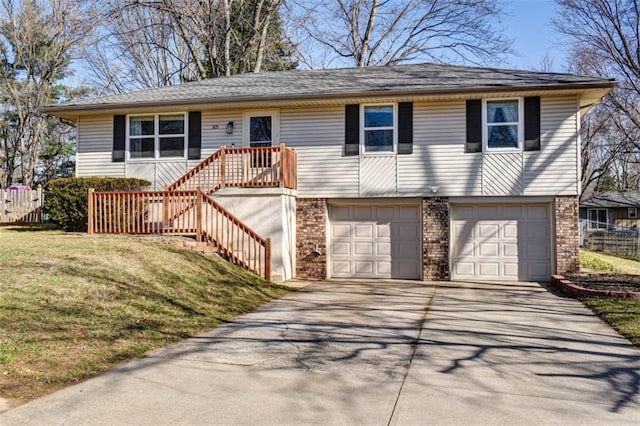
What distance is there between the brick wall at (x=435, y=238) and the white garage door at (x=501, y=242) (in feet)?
1.08

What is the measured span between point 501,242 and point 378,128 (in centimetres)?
428

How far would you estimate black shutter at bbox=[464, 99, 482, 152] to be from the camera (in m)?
13.2

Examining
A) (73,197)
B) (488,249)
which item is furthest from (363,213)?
(73,197)

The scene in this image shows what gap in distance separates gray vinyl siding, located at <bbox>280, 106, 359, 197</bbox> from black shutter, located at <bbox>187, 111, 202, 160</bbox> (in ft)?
7.63

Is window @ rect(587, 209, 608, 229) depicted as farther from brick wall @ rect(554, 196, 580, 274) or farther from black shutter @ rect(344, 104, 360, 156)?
black shutter @ rect(344, 104, 360, 156)

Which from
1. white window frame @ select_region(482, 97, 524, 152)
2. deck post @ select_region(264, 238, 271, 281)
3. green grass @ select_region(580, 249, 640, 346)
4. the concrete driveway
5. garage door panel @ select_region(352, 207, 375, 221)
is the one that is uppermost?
white window frame @ select_region(482, 97, 524, 152)

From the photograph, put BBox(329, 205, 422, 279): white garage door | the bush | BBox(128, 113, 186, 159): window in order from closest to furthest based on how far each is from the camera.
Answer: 1. the bush
2. BBox(329, 205, 422, 279): white garage door
3. BBox(128, 113, 186, 159): window

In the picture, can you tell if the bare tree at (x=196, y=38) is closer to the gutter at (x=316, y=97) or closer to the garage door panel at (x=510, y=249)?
the gutter at (x=316, y=97)

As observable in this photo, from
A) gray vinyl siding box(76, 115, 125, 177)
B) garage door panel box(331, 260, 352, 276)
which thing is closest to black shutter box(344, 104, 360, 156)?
garage door panel box(331, 260, 352, 276)

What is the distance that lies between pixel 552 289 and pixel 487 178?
3.11 m

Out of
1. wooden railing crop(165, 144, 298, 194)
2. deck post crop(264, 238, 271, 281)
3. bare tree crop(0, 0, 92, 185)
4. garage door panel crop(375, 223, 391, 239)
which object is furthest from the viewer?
bare tree crop(0, 0, 92, 185)

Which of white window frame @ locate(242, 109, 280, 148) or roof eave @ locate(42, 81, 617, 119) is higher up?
roof eave @ locate(42, 81, 617, 119)

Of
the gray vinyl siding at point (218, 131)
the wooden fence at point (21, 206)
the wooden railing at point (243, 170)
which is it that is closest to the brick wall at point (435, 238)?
the wooden railing at point (243, 170)

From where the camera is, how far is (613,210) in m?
44.1
